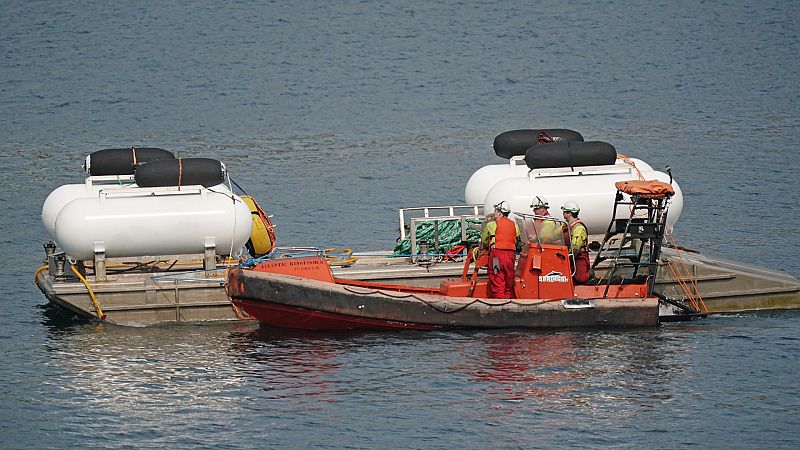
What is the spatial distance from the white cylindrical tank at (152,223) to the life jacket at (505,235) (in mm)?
3962

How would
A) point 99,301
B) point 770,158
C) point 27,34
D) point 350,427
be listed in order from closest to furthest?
point 350,427 → point 99,301 → point 770,158 → point 27,34

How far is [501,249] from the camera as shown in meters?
19.0

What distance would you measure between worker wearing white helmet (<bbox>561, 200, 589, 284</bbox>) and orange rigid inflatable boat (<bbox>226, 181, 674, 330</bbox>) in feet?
0.35

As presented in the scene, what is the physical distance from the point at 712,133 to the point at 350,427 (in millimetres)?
25011

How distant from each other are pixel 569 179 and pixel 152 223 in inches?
259

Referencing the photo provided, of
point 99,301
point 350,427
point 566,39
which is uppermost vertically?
point 566,39

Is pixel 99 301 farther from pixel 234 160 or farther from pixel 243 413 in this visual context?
pixel 234 160

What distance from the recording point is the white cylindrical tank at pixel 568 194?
65.9ft

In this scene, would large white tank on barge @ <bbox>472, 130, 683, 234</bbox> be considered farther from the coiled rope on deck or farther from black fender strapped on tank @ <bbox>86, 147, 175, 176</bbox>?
black fender strapped on tank @ <bbox>86, 147, 175, 176</bbox>

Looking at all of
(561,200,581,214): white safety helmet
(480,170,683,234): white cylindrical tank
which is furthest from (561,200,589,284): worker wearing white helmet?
(480,170,683,234): white cylindrical tank

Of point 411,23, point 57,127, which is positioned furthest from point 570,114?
point 411,23

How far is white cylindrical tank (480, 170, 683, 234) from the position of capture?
20.1 metres

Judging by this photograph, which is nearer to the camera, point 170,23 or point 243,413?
point 243,413

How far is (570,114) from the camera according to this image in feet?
136
